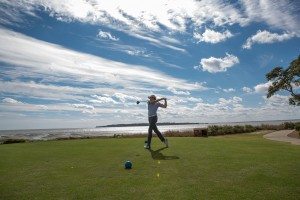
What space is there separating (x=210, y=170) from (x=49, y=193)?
427 centimetres

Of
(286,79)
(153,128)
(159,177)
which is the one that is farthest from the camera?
(286,79)

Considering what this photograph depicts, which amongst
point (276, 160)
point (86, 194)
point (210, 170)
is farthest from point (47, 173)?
point (276, 160)

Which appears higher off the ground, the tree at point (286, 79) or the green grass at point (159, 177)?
the tree at point (286, 79)

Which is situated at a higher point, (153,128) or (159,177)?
(153,128)

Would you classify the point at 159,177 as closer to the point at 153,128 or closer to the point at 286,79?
the point at 153,128

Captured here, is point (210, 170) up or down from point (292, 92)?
down

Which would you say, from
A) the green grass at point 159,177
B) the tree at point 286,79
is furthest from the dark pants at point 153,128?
the tree at point 286,79

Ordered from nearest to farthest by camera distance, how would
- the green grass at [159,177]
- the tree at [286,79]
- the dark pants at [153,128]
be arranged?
the green grass at [159,177] → the dark pants at [153,128] → the tree at [286,79]

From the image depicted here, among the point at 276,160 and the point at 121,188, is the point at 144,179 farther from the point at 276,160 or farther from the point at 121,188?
the point at 276,160

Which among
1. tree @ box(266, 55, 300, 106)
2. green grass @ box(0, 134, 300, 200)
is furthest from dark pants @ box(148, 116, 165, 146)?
tree @ box(266, 55, 300, 106)

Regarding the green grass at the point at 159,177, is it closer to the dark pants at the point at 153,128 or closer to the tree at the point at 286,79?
the dark pants at the point at 153,128

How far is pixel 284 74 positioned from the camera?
36500mm

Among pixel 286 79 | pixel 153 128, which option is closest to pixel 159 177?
pixel 153 128

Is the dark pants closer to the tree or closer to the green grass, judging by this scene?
the green grass
